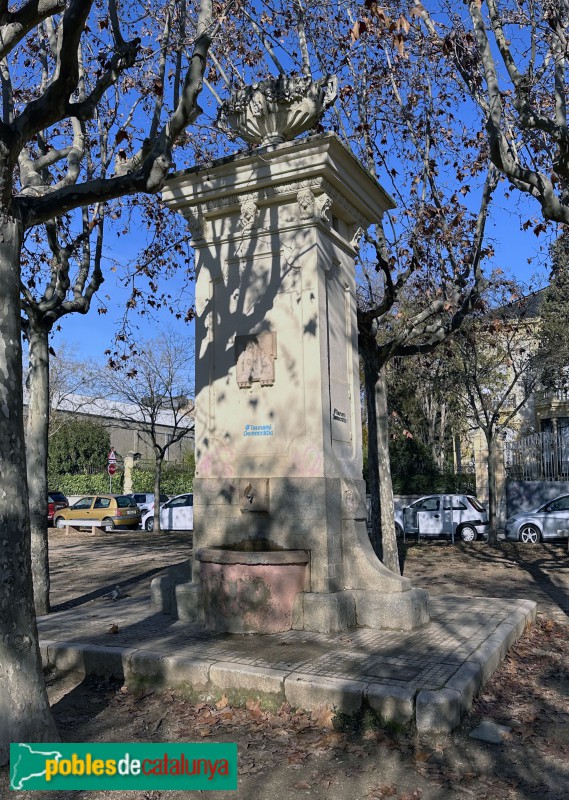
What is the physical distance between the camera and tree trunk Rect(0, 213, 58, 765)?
4.04 metres

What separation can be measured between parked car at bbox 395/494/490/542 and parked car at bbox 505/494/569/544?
3.11ft

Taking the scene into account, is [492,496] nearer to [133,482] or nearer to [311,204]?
[311,204]

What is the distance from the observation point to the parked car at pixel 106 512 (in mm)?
26562

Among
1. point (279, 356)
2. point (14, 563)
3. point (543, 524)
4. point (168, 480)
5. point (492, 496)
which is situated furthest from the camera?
point (168, 480)

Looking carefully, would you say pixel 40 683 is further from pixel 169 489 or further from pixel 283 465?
pixel 169 489

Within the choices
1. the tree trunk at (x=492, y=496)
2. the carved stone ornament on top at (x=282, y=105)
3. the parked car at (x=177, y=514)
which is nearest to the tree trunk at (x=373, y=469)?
the carved stone ornament on top at (x=282, y=105)

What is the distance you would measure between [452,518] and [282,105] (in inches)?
571

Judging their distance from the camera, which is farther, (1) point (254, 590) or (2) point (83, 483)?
(2) point (83, 483)

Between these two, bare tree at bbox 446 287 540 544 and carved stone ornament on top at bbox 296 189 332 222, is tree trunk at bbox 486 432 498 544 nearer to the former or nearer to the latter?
bare tree at bbox 446 287 540 544

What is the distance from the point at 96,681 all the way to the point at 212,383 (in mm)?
3362

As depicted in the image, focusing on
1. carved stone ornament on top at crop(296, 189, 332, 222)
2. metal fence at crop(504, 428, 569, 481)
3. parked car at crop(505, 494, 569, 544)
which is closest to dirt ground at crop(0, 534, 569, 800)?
carved stone ornament on top at crop(296, 189, 332, 222)

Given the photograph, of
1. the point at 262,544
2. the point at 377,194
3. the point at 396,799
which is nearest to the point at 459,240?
the point at 377,194

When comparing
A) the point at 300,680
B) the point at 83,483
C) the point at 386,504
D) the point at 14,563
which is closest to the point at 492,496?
the point at 386,504

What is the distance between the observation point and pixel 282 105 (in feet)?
25.5
